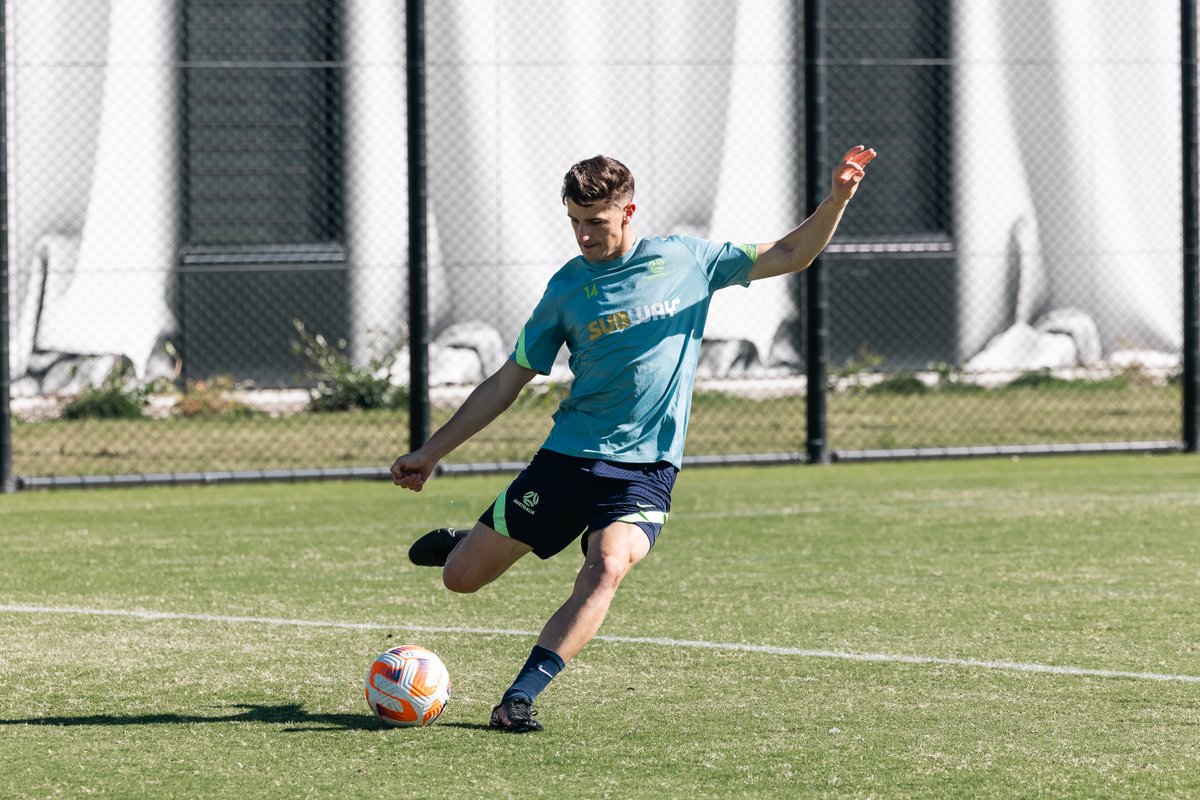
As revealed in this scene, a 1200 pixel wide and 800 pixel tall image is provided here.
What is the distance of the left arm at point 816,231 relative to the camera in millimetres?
5559

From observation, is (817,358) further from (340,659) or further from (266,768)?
(266,768)

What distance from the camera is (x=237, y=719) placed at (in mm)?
5438

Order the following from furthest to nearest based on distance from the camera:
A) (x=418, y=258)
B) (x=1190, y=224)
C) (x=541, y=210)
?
(x=541, y=210), (x=1190, y=224), (x=418, y=258)

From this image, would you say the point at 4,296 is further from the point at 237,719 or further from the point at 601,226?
the point at 601,226

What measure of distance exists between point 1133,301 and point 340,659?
12804 millimetres

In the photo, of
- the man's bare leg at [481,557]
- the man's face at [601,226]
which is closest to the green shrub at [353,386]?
the man's bare leg at [481,557]

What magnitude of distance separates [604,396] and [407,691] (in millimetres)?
1052

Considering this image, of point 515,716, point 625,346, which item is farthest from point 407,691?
point 625,346

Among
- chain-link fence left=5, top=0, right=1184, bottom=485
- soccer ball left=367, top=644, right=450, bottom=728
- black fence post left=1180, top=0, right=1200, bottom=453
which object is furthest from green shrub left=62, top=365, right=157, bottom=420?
soccer ball left=367, top=644, right=450, bottom=728

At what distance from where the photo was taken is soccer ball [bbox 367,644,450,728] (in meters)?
5.28

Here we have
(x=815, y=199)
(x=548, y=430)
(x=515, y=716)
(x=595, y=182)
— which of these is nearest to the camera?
(x=515, y=716)

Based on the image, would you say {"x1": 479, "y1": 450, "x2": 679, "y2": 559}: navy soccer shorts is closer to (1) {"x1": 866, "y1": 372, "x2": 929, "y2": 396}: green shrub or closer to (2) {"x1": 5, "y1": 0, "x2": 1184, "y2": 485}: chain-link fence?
(2) {"x1": 5, "y1": 0, "x2": 1184, "y2": 485}: chain-link fence

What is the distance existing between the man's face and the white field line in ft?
5.54

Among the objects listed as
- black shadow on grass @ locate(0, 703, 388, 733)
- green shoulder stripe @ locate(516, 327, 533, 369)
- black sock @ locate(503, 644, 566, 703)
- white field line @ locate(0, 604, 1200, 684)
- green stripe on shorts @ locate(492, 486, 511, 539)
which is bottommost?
white field line @ locate(0, 604, 1200, 684)
